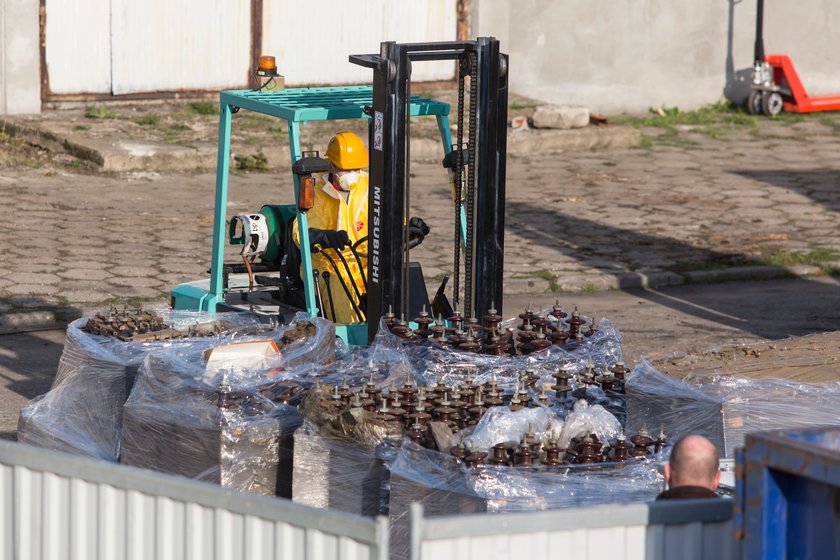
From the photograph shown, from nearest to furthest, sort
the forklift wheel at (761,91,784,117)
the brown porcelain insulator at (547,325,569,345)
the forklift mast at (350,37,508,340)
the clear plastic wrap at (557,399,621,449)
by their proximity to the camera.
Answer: the clear plastic wrap at (557,399,621,449) → the brown porcelain insulator at (547,325,569,345) → the forklift mast at (350,37,508,340) → the forklift wheel at (761,91,784,117)

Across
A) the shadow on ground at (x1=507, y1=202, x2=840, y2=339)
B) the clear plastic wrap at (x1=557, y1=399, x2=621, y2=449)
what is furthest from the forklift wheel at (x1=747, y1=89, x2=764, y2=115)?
the clear plastic wrap at (x1=557, y1=399, x2=621, y2=449)

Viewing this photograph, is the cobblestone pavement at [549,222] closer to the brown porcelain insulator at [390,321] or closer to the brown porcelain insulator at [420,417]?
the brown porcelain insulator at [390,321]

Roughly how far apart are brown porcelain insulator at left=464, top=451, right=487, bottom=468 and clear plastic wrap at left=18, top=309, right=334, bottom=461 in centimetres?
152

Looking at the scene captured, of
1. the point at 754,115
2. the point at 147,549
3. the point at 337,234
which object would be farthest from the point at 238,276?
the point at 754,115

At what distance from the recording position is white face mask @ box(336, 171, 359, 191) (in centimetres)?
764

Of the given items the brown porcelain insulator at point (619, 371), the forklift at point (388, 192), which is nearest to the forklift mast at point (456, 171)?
the forklift at point (388, 192)

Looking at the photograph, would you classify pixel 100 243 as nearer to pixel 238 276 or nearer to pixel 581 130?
pixel 238 276

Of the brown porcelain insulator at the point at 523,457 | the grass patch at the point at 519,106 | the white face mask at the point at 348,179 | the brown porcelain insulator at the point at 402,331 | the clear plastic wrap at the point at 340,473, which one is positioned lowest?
the clear plastic wrap at the point at 340,473

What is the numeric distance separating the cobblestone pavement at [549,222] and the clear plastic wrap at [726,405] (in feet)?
16.4

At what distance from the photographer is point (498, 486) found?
17.0ft

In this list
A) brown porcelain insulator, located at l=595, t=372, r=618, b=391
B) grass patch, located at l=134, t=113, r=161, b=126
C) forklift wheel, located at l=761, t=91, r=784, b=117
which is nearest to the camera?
brown porcelain insulator, located at l=595, t=372, r=618, b=391

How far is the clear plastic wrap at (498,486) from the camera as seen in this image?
5.18 meters

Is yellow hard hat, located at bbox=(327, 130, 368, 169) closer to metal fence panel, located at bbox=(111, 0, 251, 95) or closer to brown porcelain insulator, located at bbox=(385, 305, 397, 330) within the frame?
brown porcelain insulator, located at bbox=(385, 305, 397, 330)

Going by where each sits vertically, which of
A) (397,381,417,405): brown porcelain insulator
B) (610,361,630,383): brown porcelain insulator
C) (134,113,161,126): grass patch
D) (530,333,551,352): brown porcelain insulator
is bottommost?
(397,381,417,405): brown porcelain insulator
